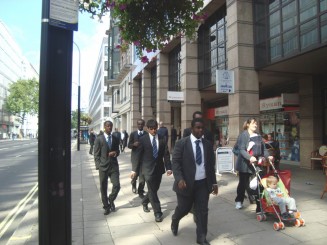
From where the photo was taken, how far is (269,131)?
632 inches

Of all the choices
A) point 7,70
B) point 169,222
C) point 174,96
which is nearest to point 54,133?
point 169,222

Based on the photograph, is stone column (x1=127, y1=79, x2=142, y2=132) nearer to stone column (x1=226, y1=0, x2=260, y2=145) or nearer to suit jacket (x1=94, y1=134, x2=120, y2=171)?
stone column (x1=226, y1=0, x2=260, y2=145)

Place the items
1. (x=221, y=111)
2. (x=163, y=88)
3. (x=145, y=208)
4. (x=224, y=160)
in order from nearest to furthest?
(x=145, y=208), (x=224, y=160), (x=221, y=111), (x=163, y=88)

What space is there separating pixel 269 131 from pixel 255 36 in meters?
5.68

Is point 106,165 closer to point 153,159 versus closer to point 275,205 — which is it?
point 153,159

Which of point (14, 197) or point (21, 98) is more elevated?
point (21, 98)

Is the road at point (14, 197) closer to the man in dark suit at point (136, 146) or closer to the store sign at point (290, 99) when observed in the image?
the man in dark suit at point (136, 146)

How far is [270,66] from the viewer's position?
11438 mm

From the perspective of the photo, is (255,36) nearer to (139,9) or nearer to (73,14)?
(139,9)

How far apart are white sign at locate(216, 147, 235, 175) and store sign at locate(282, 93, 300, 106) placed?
3.52 meters

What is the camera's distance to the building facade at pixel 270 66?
33.9 ft

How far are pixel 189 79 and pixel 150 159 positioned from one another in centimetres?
1078

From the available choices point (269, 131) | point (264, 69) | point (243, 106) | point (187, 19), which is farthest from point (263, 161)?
point (269, 131)

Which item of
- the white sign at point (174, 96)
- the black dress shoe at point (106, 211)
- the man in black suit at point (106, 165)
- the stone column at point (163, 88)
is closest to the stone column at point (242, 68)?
the white sign at point (174, 96)
